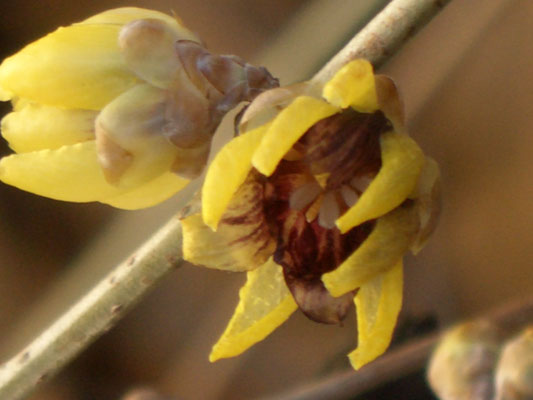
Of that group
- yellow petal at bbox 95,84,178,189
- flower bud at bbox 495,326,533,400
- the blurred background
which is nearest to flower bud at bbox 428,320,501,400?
flower bud at bbox 495,326,533,400

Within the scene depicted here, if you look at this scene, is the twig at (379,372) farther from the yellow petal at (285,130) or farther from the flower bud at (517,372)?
the yellow petal at (285,130)

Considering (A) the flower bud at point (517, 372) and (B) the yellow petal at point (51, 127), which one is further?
(A) the flower bud at point (517, 372)

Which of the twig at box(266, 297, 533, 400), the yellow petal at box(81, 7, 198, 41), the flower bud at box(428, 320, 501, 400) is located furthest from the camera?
the twig at box(266, 297, 533, 400)

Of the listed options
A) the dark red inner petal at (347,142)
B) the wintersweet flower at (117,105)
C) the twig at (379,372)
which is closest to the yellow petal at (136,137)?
the wintersweet flower at (117,105)

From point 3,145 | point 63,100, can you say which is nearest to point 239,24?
point 3,145

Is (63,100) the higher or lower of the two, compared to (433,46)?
higher

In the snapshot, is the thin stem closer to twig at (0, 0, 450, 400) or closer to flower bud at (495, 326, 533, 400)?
twig at (0, 0, 450, 400)

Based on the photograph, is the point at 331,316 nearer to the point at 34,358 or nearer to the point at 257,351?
the point at 34,358
